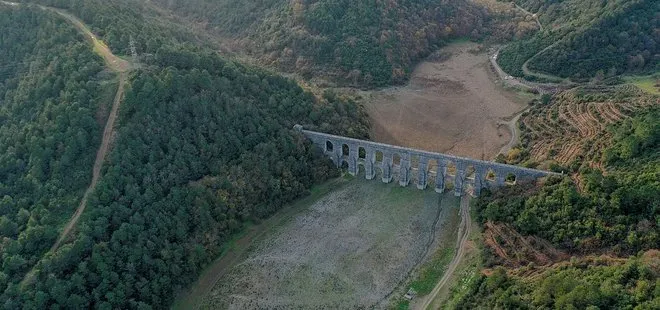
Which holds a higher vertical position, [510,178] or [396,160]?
[510,178]

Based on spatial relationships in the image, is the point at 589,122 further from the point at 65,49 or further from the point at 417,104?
the point at 65,49

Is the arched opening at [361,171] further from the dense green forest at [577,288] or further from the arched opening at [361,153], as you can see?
the dense green forest at [577,288]

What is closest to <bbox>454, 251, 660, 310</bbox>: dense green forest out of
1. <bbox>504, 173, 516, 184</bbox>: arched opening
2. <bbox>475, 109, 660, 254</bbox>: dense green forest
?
<bbox>475, 109, 660, 254</bbox>: dense green forest

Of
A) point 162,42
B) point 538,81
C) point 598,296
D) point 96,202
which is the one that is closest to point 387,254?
point 598,296

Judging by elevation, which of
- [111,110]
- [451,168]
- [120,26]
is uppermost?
[120,26]

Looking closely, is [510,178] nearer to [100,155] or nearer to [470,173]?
[470,173]

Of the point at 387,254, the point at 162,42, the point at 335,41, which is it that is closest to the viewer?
the point at 387,254

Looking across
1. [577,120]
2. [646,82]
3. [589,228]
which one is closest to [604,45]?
[646,82]
